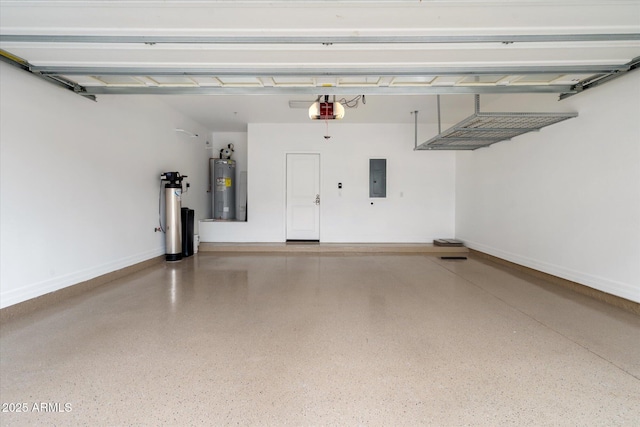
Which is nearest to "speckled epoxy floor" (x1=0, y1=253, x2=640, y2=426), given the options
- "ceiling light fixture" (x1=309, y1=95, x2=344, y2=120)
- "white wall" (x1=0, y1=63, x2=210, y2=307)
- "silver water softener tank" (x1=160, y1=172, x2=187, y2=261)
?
"white wall" (x1=0, y1=63, x2=210, y2=307)

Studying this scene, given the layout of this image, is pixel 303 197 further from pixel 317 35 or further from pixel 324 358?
pixel 324 358

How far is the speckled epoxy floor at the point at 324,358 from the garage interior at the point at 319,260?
0.06 feet

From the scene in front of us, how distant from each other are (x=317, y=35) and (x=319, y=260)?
3.86 meters

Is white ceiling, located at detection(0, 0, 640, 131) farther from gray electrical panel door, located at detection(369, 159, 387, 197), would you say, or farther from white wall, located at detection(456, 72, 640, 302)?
gray electrical panel door, located at detection(369, 159, 387, 197)

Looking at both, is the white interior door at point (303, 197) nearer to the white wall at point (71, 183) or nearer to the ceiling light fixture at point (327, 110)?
the ceiling light fixture at point (327, 110)

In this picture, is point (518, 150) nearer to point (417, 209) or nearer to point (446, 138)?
point (446, 138)

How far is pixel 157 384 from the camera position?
1640 mm

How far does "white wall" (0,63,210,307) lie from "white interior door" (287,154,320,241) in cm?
264

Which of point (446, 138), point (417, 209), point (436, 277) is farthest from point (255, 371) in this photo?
point (417, 209)

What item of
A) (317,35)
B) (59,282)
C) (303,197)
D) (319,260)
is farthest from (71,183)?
(303,197)

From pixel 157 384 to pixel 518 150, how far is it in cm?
548

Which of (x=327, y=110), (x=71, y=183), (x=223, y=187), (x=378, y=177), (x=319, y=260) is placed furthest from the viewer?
(x=223, y=187)

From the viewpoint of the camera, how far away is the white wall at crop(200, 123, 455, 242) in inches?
250

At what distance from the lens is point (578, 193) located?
3.43 m
